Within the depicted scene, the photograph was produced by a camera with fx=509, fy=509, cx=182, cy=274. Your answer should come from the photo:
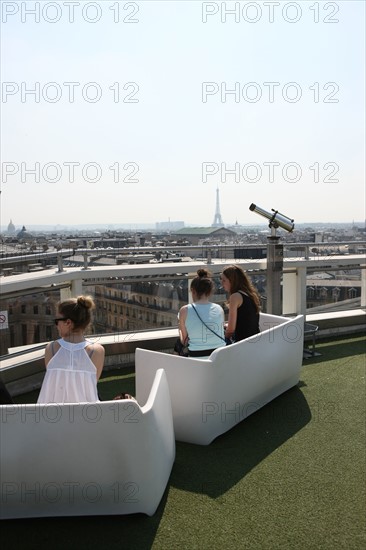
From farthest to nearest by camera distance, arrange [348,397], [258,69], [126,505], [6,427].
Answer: [258,69]
[348,397]
[126,505]
[6,427]

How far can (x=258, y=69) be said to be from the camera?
817 centimetres

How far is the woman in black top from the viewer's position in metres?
5.42

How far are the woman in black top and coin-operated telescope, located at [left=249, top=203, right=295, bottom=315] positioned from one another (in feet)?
6.79

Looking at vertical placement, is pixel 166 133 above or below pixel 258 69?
below

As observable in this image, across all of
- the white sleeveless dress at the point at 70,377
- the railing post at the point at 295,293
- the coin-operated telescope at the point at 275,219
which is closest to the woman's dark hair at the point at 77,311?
the white sleeveless dress at the point at 70,377

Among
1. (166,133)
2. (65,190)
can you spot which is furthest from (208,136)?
(65,190)

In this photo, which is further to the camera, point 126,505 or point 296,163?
point 296,163

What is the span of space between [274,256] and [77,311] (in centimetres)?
448

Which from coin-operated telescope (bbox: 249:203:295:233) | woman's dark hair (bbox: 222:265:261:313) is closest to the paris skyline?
coin-operated telescope (bbox: 249:203:295:233)

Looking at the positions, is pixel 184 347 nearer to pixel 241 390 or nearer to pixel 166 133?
pixel 241 390

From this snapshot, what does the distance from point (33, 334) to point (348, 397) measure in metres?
3.71

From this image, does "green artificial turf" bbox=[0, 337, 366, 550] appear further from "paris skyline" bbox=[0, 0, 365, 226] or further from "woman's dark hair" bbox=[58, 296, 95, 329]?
"paris skyline" bbox=[0, 0, 365, 226]

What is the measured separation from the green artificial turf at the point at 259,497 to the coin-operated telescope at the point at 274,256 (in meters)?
2.46

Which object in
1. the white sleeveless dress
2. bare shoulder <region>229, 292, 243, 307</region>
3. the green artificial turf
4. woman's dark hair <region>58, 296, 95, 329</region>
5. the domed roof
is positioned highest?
the domed roof
